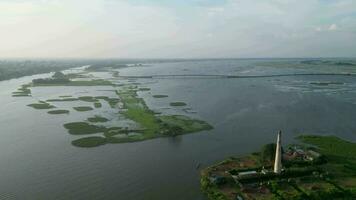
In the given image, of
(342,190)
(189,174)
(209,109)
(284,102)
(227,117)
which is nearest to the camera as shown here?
(342,190)

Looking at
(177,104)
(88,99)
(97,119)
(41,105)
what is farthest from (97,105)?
(177,104)

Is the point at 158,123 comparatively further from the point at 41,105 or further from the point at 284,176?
the point at 41,105

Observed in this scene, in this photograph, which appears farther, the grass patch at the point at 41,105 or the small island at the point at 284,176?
the grass patch at the point at 41,105

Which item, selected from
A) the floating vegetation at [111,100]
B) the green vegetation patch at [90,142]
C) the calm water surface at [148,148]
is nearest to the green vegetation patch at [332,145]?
the calm water surface at [148,148]

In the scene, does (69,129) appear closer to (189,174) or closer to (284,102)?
(189,174)

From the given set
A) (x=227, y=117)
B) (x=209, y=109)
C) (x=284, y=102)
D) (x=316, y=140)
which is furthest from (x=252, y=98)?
(x=316, y=140)

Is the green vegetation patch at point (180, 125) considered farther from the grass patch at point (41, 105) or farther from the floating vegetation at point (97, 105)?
the grass patch at point (41, 105)
